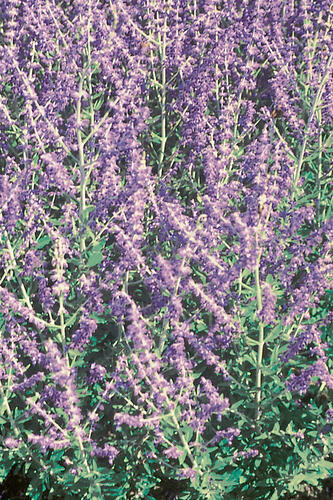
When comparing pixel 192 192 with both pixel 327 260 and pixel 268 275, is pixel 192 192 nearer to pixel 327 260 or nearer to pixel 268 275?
pixel 268 275

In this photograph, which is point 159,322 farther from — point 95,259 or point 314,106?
point 314,106

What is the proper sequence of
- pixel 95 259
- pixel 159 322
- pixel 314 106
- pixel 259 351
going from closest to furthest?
pixel 259 351 → pixel 95 259 → pixel 159 322 → pixel 314 106

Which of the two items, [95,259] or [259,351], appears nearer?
[259,351]

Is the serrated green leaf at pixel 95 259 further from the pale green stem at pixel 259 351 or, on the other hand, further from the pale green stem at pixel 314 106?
the pale green stem at pixel 314 106

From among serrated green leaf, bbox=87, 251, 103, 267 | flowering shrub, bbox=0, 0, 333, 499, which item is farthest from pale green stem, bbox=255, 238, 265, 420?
serrated green leaf, bbox=87, 251, 103, 267

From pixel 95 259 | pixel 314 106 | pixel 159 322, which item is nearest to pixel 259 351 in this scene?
pixel 159 322

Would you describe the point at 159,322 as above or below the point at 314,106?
below

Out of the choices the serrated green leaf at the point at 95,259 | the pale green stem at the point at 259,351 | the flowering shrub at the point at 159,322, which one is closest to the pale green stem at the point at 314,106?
the flowering shrub at the point at 159,322

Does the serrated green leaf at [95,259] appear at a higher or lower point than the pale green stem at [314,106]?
lower

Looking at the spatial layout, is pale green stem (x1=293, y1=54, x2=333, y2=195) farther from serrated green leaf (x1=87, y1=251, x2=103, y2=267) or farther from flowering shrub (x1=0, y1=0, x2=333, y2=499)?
serrated green leaf (x1=87, y1=251, x2=103, y2=267)

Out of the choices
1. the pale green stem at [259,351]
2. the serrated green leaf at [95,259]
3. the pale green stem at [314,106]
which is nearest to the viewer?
the pale green stem at [259,351]

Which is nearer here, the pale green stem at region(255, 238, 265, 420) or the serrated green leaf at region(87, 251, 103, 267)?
the pale green stem at region(255, 238, 265, 420)

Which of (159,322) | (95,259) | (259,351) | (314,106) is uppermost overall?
(314,106)

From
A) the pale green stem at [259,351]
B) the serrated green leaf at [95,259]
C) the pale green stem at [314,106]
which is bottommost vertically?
the pale green stem at [259,351]
